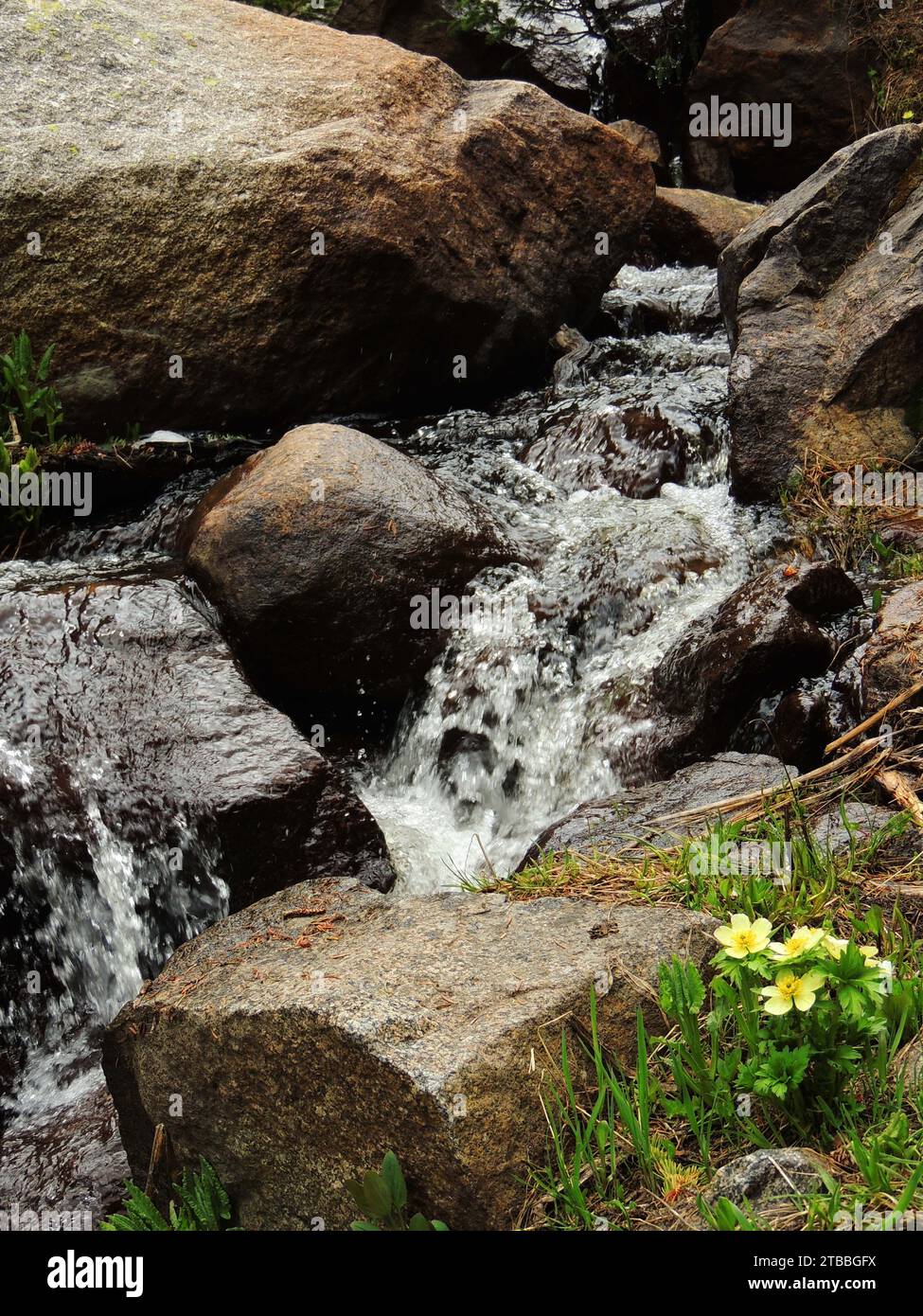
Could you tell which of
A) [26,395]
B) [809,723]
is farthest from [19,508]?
[809,723]

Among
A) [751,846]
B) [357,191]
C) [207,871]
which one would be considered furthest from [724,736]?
[357,191]

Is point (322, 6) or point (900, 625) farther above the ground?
point (322, 6)

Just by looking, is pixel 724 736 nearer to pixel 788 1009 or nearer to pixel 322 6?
pixel 788 1009

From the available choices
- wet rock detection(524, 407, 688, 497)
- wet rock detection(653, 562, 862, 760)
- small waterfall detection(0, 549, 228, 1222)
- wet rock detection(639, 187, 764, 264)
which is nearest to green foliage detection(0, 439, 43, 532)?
small waterfall detection(0, 549, 228, 1222)

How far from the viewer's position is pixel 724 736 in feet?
15.5

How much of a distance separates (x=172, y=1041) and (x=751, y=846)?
5.31 feet

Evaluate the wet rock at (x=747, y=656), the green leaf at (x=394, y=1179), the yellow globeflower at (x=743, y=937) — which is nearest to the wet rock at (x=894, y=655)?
the wet rock at (x=747, y=656)

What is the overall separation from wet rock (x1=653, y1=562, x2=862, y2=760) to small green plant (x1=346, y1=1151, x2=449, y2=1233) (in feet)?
9.11

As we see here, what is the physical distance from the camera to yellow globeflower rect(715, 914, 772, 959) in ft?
7.28

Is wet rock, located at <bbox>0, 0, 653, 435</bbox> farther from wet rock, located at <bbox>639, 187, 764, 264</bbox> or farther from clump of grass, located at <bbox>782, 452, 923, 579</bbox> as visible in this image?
clump of grass, located at <bbox>782, 452, 923, 579</bbox>

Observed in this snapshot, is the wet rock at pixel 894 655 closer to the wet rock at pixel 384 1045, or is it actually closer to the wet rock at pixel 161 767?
the wet rock at pixel 384 1045

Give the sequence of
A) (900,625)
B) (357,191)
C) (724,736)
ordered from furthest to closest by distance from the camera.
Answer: (357,191), (724,736), (900,625)

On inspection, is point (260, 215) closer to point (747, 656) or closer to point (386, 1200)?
point (747, 656)

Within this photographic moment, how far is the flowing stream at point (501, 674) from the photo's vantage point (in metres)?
4.25
